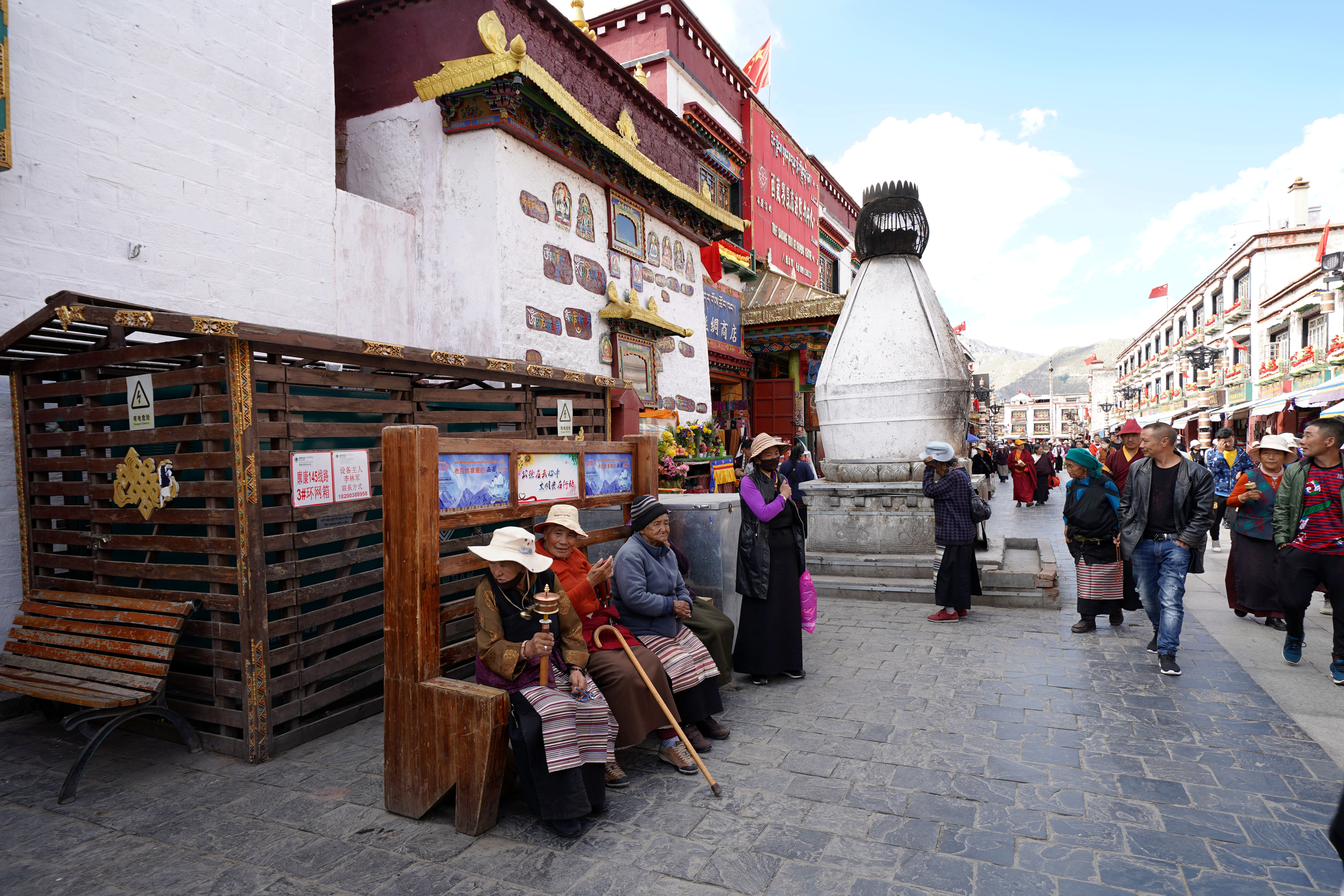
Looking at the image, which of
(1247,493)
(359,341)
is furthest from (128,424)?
(1247,493)

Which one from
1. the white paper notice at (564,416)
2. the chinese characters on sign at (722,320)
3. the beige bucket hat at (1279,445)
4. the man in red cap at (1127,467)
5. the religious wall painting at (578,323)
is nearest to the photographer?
the beige bucket hat at (1279,445)

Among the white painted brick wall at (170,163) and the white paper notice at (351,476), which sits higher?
the white painted brick wall at (170,163)

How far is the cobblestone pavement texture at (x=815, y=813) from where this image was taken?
287cm

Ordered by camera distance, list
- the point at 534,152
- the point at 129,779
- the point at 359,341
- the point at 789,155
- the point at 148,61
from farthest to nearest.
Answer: the point at 789,155, the point at 534,152, the point at 148,61, the point at 359,341, the point at 129,779

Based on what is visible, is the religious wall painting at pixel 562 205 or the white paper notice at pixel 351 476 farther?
the religious wall painting at pixel 562 205

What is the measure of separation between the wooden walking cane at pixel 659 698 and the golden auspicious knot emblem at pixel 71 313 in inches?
121

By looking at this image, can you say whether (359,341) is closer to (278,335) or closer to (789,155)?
(278,335)

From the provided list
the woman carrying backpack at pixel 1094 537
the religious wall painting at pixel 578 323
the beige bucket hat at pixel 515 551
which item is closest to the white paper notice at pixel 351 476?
the beige bucket hat at pixel 515 551

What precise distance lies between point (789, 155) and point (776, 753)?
20.4 meters

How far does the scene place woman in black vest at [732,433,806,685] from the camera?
5148mm

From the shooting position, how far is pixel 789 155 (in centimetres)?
2122

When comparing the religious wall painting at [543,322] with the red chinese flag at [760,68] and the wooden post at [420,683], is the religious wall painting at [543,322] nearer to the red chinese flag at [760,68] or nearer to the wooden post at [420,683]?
the wooden post at [420,683]

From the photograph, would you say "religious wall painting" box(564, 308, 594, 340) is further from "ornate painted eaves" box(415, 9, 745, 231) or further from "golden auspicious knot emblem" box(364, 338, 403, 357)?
"golden auspicious knot emblem" box(364, 338, 403, 357)

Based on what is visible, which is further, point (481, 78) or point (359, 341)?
point (481, 78)
